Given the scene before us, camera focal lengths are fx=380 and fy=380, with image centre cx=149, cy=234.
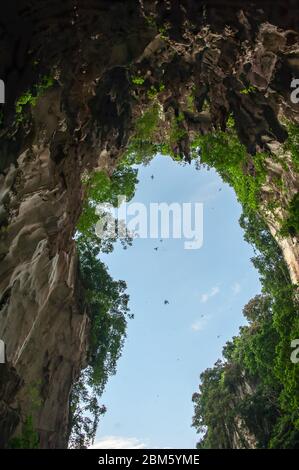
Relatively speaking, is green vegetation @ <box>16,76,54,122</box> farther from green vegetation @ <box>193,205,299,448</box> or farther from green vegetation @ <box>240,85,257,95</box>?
green vegetation @ <box>193,205,299,448</box>

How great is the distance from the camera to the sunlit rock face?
10195mm

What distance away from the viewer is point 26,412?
53.3ft

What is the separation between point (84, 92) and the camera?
1244 centimetres

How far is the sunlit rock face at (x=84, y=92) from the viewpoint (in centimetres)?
1020

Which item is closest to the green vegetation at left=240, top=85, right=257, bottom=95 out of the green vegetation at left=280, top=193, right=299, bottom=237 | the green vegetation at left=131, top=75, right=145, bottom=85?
the green vegetation at left=131, top=75, right=145, bottom=85

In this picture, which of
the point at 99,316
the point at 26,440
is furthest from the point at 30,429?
the point at 99,316

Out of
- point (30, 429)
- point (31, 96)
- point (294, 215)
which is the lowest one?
point (30, 429)

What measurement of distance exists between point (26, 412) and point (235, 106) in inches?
591

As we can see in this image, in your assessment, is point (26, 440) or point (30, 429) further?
point (30, 429)

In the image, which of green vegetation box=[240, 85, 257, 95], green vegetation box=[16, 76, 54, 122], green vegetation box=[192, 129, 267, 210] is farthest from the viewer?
green vegetation box=[192, 129, 267, 210]

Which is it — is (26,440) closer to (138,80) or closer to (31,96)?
(31,96)

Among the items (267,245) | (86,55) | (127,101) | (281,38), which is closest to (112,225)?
(267,245)

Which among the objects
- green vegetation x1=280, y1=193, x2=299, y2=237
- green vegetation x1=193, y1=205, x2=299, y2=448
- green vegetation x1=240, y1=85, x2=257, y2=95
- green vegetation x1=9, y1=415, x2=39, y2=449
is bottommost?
green vegetation x1=9, y1=415, x2=39, y2=449

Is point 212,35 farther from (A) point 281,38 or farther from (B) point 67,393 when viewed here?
(B) point 67,393
